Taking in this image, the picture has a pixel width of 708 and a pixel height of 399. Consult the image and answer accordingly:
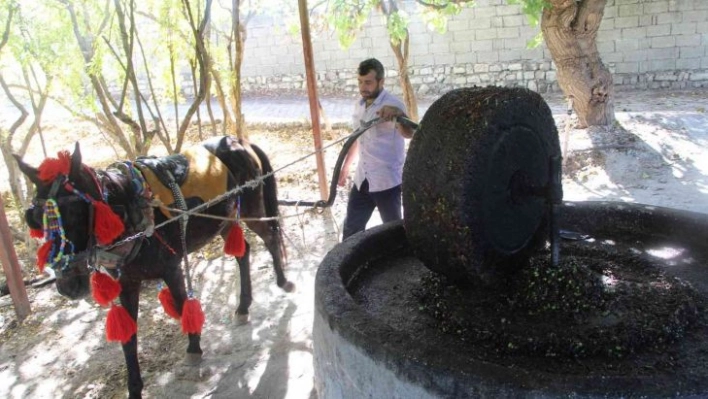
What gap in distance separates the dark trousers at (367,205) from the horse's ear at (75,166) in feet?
6.63

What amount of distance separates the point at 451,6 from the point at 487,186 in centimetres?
599

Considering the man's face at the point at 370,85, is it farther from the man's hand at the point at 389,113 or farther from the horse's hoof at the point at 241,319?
the horse's hoof at the point at 241,319

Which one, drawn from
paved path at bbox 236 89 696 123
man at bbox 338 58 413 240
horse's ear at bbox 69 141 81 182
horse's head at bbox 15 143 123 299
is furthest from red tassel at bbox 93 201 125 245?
paved path at bbox 236 89 696 123

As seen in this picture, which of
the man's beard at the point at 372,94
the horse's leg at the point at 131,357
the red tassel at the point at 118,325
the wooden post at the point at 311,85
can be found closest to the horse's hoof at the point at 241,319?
the horse's leg at the point at 131,357

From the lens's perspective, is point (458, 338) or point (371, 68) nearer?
point (458, 338)

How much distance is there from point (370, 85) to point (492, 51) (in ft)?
32.8

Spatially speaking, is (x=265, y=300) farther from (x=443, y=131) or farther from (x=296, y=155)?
(x=296, y=155)

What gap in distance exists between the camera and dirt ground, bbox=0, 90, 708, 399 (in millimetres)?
3818

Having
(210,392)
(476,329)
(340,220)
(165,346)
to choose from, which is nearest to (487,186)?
(476,329)

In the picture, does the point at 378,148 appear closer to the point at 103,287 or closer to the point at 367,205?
the point at 367,205

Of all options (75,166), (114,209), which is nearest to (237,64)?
(114,209)

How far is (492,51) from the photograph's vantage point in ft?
43.0

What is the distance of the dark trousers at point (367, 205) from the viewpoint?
420 cm

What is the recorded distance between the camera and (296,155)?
9320 mm
